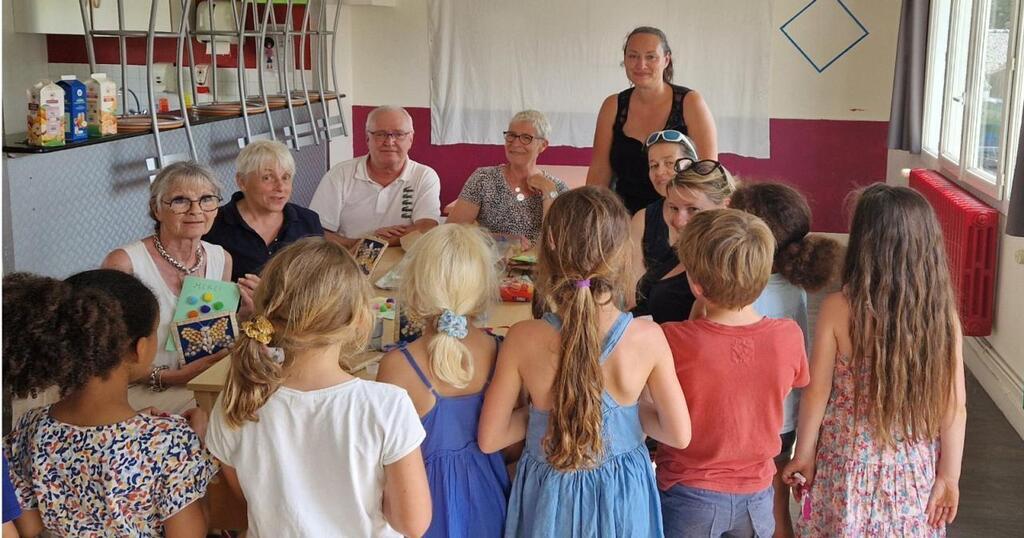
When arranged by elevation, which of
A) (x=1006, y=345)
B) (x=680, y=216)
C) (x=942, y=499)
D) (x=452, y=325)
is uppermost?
(x=680, y=216)

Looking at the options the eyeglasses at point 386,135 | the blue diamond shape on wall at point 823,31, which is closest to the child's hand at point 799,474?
the eyeglasses at point 386,135

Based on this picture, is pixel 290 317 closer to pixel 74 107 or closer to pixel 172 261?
pixel 172 261

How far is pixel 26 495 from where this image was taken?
1660mm

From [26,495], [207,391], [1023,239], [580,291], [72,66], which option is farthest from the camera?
[72,66]

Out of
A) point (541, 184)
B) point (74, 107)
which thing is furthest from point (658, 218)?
point (74, 107)

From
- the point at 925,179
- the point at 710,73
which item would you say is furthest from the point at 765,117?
the point at 925,179

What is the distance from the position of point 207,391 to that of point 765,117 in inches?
219

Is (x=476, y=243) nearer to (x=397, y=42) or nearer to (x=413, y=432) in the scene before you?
(x=413, y=432)

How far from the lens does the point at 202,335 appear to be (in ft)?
7.97

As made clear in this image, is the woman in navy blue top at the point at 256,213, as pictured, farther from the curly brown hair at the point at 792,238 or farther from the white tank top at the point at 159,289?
the curly brown hair at the point at 792,238

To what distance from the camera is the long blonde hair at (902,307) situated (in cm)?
216

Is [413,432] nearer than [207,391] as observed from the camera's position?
Yes

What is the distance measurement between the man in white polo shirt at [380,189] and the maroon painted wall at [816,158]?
3272mm

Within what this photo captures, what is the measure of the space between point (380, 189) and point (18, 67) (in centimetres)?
287
